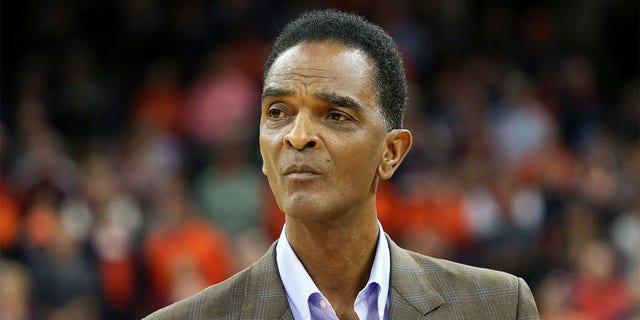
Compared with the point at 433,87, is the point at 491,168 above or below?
below

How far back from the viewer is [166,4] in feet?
43.3

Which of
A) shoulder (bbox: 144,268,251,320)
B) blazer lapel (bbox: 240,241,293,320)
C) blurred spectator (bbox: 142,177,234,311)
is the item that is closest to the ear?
blazer lapel (bbox: 240,241,293,320)

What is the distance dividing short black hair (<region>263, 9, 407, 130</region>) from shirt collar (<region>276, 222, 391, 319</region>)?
395 millimetres

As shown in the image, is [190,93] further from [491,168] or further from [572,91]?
[572,91]

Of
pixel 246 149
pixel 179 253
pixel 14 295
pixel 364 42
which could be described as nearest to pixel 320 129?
pixel 364 42

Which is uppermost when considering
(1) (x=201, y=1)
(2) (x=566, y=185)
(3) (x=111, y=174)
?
(1) (x=201, y=1)

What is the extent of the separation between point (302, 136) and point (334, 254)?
1.28ft

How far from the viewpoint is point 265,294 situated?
308 centimetres

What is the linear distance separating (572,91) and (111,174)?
5.28 metres

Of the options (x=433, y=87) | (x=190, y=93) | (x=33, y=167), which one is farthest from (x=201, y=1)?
(x=33, y=167)

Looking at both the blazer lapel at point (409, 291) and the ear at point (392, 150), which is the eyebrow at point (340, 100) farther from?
the blazer lapel at point (409, 291)

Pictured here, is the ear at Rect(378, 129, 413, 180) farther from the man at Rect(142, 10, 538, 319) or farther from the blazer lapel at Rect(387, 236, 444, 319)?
the blazer lapel at Rect(387, 236, 444, 319)

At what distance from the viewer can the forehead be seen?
9.83ft

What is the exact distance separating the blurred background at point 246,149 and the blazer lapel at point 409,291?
5200 mm
